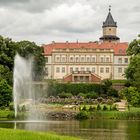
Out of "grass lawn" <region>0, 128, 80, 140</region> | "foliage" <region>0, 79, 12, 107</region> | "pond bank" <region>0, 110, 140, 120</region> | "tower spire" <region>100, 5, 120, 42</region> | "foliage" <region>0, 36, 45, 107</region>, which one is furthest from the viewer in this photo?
"tower spire" <region>100, 5, 120, 42</region>

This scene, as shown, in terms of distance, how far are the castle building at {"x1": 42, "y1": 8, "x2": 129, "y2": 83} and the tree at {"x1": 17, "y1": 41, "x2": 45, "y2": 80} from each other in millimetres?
13327

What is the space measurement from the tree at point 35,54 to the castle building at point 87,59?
13327mm

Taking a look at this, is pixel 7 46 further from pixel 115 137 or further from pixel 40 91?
pixel 115 137

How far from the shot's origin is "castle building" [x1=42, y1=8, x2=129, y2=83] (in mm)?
83500

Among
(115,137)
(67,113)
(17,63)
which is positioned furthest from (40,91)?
(115,137)

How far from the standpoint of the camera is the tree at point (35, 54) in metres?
65.4

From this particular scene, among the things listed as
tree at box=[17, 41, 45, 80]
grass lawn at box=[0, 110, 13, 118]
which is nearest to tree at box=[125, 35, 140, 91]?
grass lawn at box=[0, 110, 13, 118]

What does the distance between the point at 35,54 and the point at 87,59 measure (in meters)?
18.8

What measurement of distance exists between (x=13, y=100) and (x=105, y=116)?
816cm

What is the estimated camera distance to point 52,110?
39531 millimetres

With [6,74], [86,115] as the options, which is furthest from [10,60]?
[86,115]

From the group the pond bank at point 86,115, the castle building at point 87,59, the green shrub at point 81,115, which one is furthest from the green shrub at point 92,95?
the castle building at point 87,59

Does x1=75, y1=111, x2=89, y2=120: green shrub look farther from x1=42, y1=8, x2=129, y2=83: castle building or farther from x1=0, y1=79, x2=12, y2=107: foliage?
x1=42, y1=8, x2=129, y2=83: castle building

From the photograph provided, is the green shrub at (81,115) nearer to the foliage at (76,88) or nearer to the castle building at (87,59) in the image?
the foliage at (76,88)
